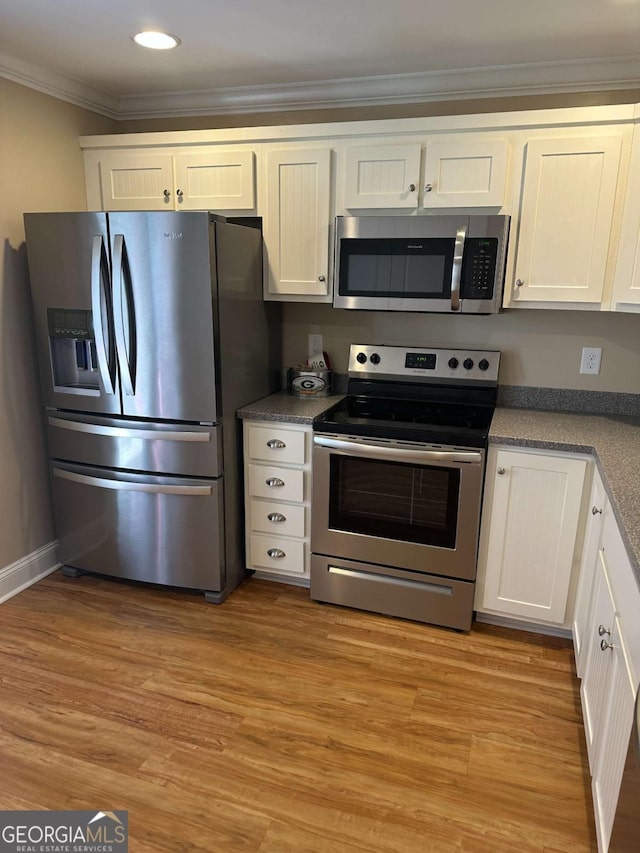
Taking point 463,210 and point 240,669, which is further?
point 463,210

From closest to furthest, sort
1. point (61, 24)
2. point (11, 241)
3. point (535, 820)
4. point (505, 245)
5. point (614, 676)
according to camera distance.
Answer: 1. point (614, 676)
2. point (535, 820)
3. point (61, 24)
4. point (505, 245)
5. point (11, 241)

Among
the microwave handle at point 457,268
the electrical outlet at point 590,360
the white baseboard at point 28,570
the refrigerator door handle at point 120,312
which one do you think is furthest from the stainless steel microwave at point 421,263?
the white baseboard at point 28,570

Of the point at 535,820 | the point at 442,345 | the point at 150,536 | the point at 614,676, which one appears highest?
the point at 442,345

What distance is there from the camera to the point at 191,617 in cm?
263

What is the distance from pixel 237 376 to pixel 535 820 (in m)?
1.95

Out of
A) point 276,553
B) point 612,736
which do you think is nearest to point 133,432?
point 276,553

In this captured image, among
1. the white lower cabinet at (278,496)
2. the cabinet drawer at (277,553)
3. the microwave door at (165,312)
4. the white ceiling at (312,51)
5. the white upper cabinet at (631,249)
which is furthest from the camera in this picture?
the cabinet drawer at (277,553)

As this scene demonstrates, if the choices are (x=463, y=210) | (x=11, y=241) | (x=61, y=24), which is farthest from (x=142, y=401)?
(x=463, y=210)

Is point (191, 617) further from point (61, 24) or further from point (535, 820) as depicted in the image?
point (61, 24)

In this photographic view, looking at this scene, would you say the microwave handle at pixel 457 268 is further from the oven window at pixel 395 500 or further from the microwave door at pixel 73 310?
the microwave door at pixel 73 310

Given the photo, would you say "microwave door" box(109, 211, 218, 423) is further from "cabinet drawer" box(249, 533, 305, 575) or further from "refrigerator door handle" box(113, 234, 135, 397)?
"cabinet drawer" box(249, 533, 305, 575)

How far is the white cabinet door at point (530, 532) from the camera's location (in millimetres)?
2270

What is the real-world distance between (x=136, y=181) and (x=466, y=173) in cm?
158

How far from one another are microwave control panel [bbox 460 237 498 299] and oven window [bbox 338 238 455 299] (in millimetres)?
66
